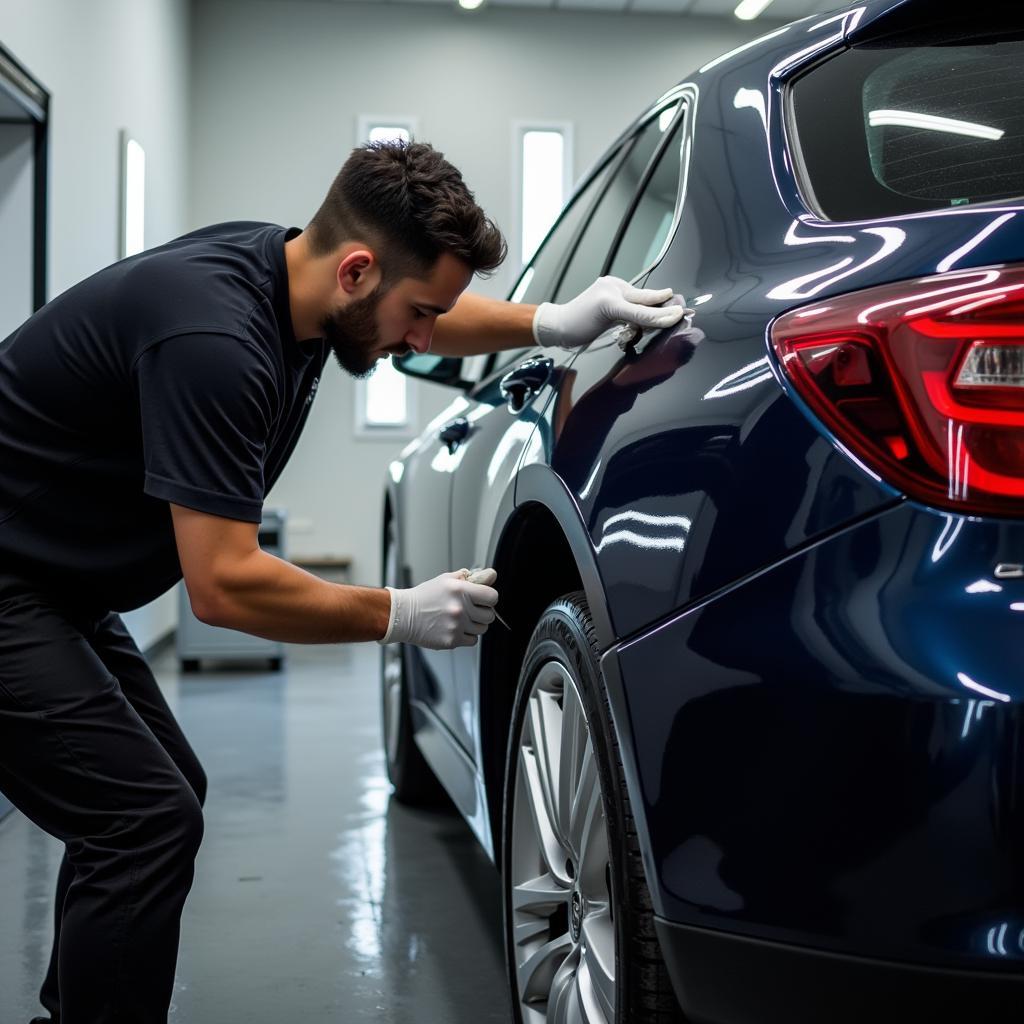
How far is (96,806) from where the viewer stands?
5.04ft

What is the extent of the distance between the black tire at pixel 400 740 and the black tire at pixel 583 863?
155 cm

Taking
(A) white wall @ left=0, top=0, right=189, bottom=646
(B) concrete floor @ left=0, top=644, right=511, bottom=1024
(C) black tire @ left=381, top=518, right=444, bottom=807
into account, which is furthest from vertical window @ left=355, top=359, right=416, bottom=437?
(C) black tire @ left=381, top=518, right=444, bottom=807

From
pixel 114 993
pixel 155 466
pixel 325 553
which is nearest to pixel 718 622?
pixel 155 466

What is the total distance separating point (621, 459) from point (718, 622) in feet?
0.95

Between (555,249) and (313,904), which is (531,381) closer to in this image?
(555,249)

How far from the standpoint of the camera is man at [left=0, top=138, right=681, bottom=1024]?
1.47 m

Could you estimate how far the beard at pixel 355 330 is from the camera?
1673 millimetres

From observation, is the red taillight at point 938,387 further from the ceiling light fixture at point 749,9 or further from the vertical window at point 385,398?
the ceiling light fixture at point 749,9

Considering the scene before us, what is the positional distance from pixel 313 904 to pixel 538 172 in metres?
8.31

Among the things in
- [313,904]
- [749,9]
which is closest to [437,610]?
[313,904]

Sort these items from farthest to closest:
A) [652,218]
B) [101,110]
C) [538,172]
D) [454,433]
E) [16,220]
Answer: [538,172]
[101,110]
[16,220]
[454,433]
[652,218]

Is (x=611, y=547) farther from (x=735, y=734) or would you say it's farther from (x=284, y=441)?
(x=284, y=441)

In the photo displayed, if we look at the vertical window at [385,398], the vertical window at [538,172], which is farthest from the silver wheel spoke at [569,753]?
the vertical window at [538,172]

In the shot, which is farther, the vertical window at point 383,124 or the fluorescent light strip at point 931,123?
the vertical window at point 383,124
